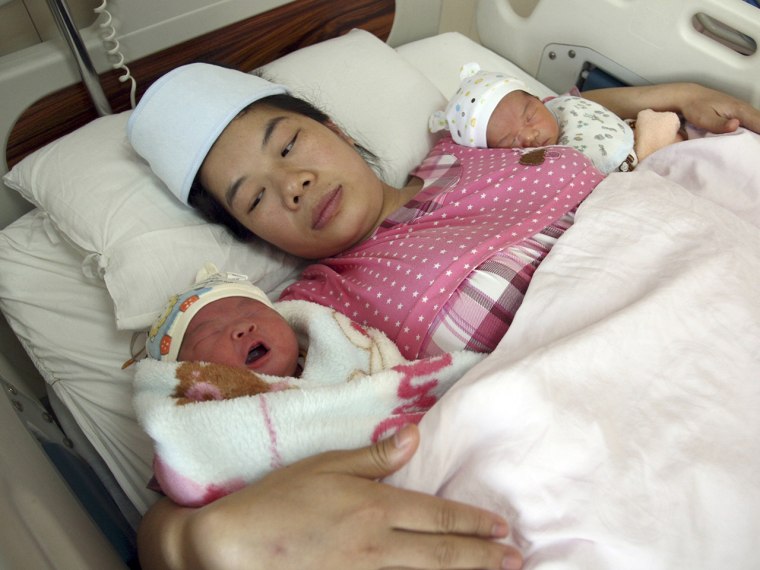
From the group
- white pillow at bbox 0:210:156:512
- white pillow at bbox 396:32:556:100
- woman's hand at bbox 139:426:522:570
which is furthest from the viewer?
white pillow at bbox 396:32:556:100

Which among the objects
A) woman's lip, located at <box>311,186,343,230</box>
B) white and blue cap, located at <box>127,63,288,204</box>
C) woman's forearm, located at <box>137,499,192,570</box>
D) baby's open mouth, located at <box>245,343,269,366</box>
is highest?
white and blue cap, located at <box>127,63,288,204</box>

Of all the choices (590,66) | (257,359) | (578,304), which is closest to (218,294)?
(257,359)

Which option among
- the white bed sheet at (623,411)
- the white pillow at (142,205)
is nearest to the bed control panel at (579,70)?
the white pillow at (142,205)

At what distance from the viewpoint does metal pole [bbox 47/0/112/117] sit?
3.80ft

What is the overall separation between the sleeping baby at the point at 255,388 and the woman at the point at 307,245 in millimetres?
77

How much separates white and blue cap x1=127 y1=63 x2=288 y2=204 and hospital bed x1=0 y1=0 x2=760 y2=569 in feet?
0.34

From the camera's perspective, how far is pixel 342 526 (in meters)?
0.66

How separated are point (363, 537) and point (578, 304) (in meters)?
0.52

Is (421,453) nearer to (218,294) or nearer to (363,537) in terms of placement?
(363,537)

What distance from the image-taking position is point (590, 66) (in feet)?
5.76

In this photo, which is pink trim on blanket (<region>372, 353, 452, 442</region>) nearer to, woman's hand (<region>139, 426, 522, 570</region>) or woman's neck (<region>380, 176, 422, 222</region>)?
woman's hand (<region>139, 426, 522, 570</region>)

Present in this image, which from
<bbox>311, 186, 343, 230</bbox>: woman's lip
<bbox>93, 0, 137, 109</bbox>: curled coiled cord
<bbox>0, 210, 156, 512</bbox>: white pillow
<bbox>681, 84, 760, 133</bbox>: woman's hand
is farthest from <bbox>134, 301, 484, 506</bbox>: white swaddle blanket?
<bbox>681, 84, 760, 133</bbox>: woman's hand

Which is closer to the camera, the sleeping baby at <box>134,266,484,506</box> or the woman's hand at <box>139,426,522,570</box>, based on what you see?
the woman's hand at <box>139,426,522,570</box>

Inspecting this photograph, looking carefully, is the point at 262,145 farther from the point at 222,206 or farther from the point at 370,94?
the point at 370,94
